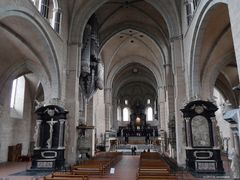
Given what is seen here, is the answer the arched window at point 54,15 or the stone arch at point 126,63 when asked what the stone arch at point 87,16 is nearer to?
the arched window at point 54,15

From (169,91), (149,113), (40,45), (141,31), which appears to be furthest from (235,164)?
(149,113)

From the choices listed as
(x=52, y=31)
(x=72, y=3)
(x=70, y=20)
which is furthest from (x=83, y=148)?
(x=72, y=3)

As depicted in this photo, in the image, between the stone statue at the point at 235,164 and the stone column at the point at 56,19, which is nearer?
the stone statue at the point at 235,164

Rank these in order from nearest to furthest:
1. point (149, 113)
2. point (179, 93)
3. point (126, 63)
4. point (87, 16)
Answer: point (179, 93) → point (87, 16) → point (126, 63) → point (149, 113)

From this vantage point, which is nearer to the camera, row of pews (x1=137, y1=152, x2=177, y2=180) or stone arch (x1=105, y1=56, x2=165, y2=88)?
row of pews (x1=137, y1=152, x2=177, y2=180)

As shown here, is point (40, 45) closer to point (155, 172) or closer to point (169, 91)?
point (155, 172)

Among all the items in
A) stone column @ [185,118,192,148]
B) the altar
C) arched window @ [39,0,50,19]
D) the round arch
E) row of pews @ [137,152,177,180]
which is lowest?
row of pews @ [137,152,177,180]

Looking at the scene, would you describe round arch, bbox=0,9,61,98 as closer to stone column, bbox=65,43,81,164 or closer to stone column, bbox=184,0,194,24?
stone column, bbox=65,43,81,164

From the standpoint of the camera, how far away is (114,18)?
74.1 feet

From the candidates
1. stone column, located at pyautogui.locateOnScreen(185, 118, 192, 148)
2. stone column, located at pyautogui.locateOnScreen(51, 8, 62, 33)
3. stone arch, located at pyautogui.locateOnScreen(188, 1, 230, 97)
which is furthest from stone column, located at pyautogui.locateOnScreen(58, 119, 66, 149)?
stone arch, located at pyautogui.locateOnScreen(188, 1, 230, 97)

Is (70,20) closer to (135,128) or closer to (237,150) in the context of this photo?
(237,150)

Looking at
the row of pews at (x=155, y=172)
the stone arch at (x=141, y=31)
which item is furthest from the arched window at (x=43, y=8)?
the stone arch at (x=141, y=31)

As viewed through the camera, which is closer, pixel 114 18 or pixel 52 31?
pixel 52 31

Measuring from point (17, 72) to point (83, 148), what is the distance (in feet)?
25.1
